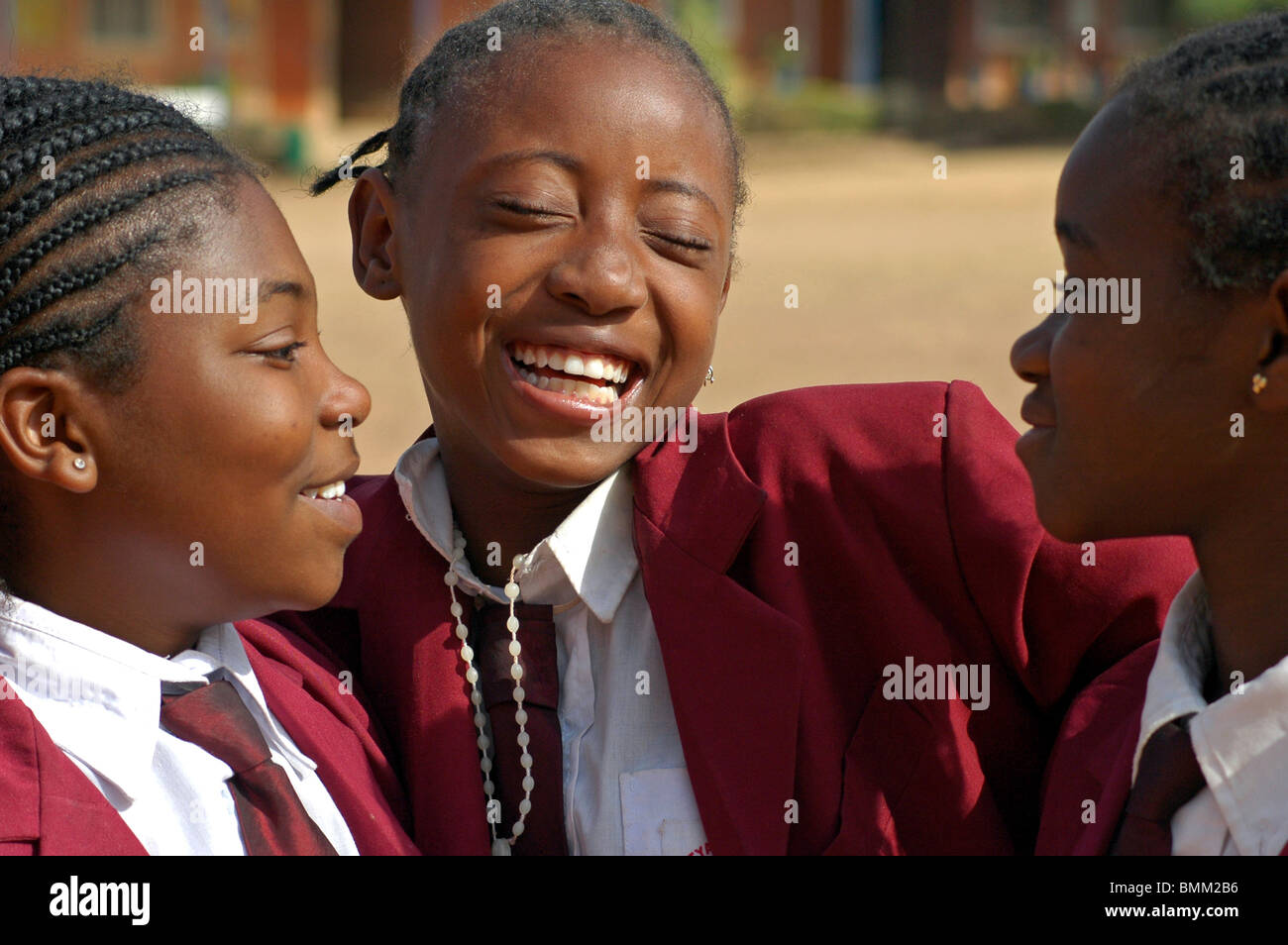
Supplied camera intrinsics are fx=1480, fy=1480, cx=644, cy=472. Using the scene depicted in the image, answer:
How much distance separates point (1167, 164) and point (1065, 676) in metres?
0.73

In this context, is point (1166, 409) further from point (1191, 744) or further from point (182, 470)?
point (182, 470)

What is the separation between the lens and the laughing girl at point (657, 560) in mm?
2072

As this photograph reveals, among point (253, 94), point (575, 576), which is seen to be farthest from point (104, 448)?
point (253, 94)

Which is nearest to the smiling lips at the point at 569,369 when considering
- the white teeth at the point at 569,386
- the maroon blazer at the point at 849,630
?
the white teeth at the point at 569,386

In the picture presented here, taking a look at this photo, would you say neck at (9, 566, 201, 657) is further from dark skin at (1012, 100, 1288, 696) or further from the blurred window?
the blurred window

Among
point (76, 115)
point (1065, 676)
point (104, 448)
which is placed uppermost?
point (76, 115)

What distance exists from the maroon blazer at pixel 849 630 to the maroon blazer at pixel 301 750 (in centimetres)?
7

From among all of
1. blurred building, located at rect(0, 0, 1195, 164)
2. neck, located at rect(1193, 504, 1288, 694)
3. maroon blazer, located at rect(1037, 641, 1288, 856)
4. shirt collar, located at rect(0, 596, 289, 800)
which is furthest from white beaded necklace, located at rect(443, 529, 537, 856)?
blurred building, located at rect(0, 0, 1195, 164)

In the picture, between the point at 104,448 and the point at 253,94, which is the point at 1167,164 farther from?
the point at 253,94

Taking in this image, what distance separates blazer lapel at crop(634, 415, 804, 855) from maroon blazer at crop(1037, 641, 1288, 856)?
0.36m

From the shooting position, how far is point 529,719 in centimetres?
215

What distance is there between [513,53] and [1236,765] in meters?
1.46

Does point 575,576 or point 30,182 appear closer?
point 30,182
